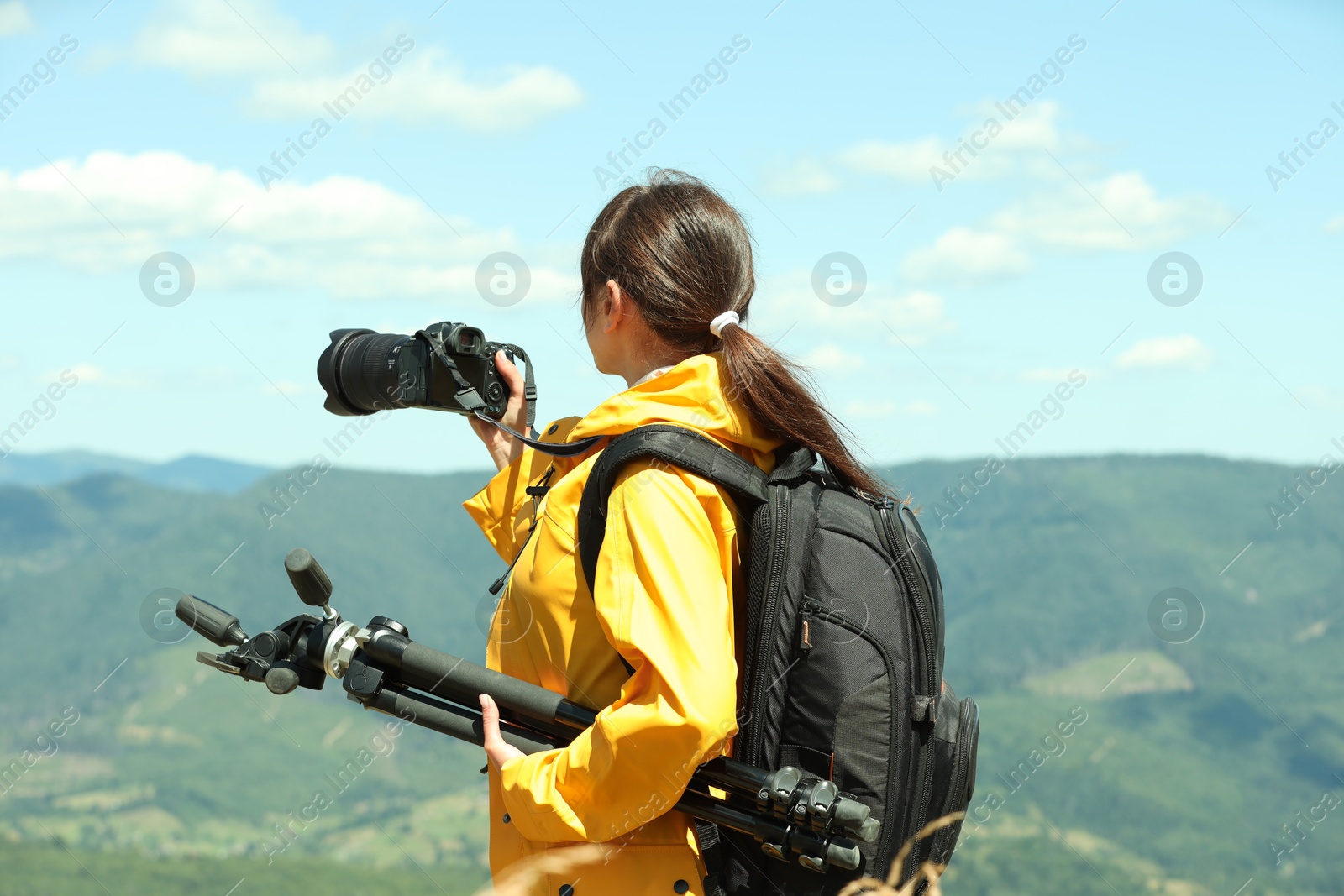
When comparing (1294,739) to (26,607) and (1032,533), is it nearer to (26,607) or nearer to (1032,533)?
(1032,533)

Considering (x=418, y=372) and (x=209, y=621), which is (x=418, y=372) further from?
(x=209, y=621)

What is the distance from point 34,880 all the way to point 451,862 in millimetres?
15837

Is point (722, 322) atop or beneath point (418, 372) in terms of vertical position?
atop

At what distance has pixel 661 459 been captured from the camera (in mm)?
1743

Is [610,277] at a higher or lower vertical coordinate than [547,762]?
higher

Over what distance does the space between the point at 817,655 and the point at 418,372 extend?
3.45 ft

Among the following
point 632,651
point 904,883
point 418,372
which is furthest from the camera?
point 418,372

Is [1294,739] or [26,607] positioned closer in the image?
[1294,739]

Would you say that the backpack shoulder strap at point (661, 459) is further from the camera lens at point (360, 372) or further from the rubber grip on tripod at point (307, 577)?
the camera lens at point (360, 372)

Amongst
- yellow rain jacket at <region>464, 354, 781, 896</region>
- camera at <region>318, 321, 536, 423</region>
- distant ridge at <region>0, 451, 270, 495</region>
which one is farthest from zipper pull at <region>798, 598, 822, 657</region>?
distant ridge at <region>0, 451, 270, 495</region>

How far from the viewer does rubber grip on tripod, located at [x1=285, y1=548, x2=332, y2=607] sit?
198cm

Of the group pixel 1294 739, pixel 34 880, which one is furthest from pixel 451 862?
pixel 1294 739

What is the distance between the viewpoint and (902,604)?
1900 millimetres

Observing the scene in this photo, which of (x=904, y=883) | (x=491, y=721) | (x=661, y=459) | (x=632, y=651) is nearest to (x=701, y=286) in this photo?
(x=661, y=459)
